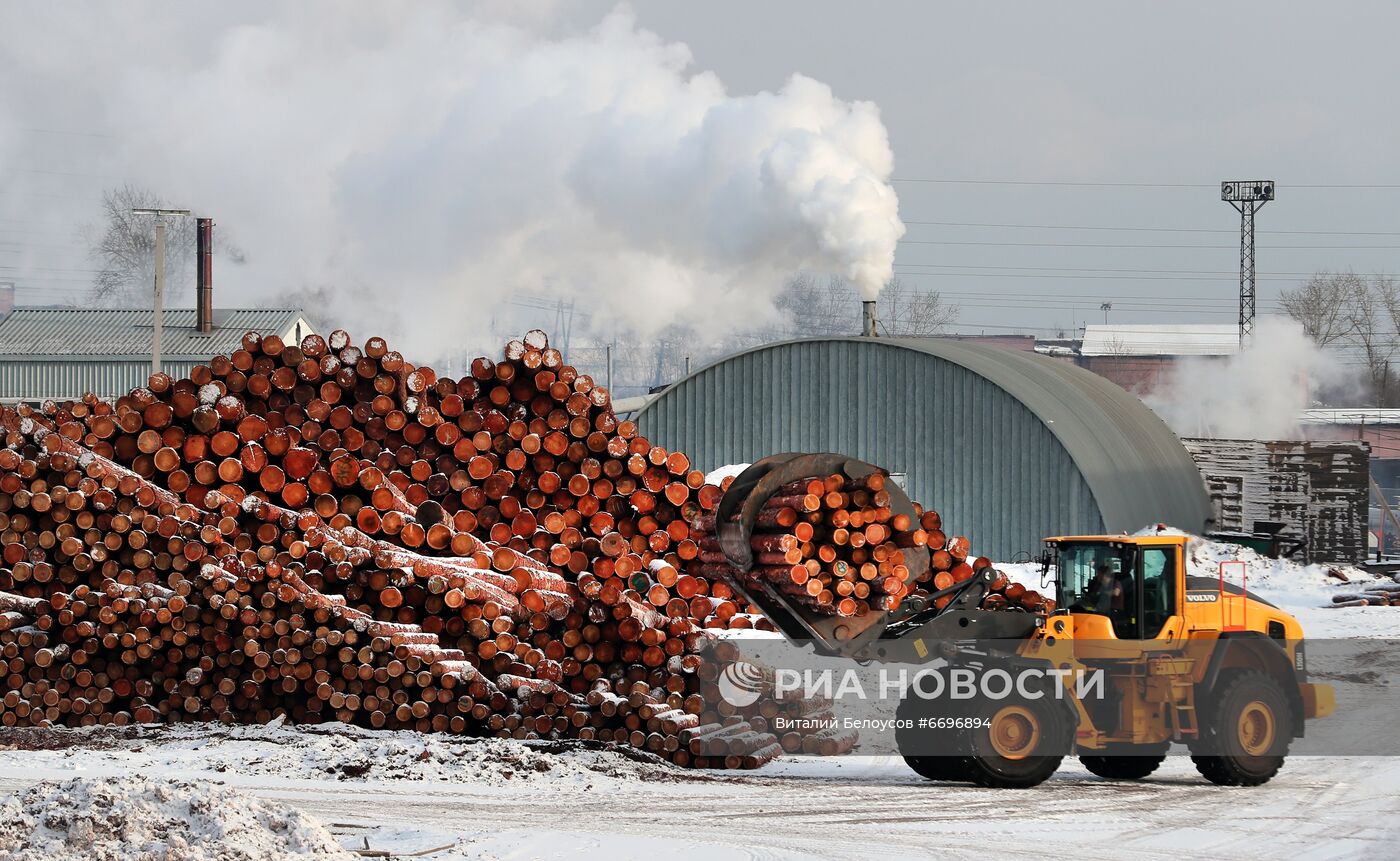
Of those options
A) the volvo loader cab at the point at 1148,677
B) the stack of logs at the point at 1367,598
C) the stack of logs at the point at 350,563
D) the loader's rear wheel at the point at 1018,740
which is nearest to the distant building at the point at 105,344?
the stack of logs at the point at 1367,598

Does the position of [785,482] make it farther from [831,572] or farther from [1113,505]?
[1113,505]

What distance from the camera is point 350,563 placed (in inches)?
484

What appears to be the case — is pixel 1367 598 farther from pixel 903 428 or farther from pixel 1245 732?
pixel 1245 732

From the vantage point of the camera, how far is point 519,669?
12.3 meters

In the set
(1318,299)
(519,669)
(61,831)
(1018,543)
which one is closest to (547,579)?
(519,669)

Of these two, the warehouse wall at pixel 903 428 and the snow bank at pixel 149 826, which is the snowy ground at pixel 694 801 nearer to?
the snow bank at pixel 149 826

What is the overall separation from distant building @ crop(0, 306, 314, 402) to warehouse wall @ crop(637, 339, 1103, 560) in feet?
72.9

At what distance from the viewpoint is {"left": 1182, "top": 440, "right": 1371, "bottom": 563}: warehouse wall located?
101ft

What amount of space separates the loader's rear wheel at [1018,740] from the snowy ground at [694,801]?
7.3 inches

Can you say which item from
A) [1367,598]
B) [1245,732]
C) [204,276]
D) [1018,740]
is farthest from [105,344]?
[1245,732]

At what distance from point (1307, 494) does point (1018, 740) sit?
2279 cm

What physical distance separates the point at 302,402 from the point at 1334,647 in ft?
47.7

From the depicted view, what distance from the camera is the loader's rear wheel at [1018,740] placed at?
35.1 ft

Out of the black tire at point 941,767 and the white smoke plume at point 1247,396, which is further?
the white smoke plume at point 1247,396
